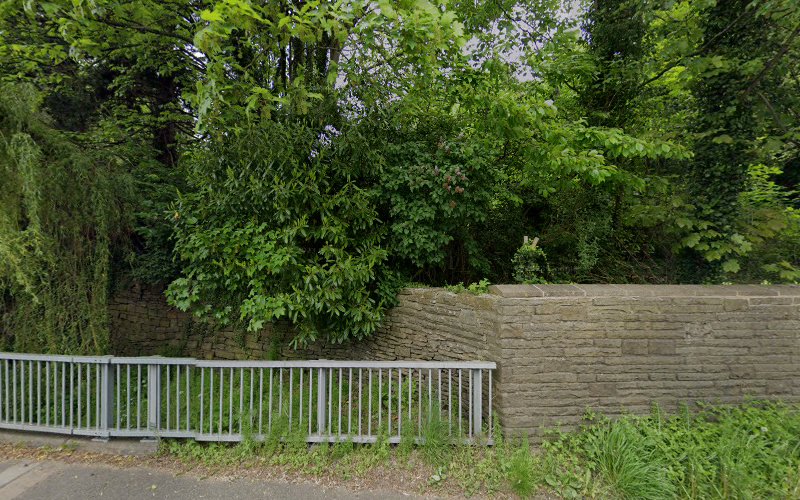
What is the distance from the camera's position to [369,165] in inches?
161

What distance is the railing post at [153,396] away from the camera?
10.9ft

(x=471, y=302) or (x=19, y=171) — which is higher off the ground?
(x=19, y=171)

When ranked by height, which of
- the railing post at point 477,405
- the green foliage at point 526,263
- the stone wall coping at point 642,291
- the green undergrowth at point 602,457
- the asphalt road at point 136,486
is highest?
the green foliage at point 526,263

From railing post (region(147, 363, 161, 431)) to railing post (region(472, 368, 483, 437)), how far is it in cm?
291

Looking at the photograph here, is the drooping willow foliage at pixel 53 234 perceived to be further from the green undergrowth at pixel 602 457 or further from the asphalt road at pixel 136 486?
the green undergrowth at pixel 602 457

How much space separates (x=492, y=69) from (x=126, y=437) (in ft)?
18.8

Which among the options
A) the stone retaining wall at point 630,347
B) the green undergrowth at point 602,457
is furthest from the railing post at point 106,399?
the stone retaining wall at point 630,347

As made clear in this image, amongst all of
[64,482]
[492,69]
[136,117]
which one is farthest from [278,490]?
[136,117]

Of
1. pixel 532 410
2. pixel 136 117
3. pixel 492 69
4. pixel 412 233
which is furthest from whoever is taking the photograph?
pixel 136 117

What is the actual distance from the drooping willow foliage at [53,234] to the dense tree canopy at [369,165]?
0.02m

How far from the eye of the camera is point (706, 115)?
4.25 m

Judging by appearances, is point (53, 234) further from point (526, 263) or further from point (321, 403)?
point (526, 263)

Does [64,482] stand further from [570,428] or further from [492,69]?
[492,69]

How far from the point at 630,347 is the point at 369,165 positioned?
3182 millimetres
